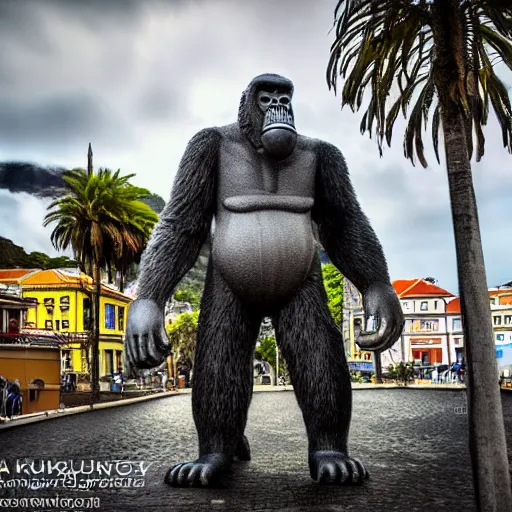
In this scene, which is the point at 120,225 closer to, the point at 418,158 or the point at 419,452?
the point at 418,158

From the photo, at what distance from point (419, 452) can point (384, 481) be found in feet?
4.10

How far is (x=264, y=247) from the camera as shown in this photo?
323cm

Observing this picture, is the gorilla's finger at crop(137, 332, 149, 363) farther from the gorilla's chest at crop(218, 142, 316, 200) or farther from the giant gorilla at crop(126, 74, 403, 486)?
the gorilla's chest at crop(218, 142, 316, 200)

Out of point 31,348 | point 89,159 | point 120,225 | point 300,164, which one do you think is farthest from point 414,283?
point 300,164

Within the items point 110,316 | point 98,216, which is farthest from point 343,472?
point 110,316

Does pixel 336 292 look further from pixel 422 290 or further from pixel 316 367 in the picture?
pixel 316 367

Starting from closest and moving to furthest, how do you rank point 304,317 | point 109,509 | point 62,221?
point 109,509, point 304,317, point 62,221

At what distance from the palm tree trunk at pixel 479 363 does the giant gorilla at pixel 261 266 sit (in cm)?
87

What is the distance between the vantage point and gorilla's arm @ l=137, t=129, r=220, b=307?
10.7 feet

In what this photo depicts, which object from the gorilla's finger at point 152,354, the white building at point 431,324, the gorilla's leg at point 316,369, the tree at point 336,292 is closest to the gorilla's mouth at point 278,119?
the gorilla's leg at point 316,369

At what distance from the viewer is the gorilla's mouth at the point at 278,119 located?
3246mm

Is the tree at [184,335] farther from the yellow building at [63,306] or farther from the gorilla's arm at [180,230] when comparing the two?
the gorilla's arm at [180,230]

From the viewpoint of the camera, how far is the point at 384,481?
3.07 meters

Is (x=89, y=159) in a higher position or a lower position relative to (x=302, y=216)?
higher
